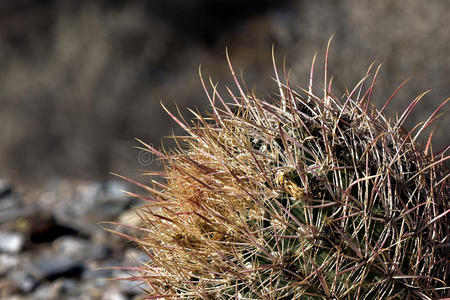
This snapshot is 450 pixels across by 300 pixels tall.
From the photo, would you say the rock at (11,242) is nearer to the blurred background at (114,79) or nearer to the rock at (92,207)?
the blurred background at (114,79)

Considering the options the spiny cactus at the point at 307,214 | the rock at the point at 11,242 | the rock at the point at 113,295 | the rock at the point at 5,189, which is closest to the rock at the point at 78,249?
the rock at the point at 11,242

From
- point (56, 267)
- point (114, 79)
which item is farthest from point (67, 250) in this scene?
point (114, 79)

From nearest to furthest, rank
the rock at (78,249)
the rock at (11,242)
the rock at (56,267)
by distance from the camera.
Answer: the rock at (56,267) < the rock at (78,249) < the rock at (11,242)

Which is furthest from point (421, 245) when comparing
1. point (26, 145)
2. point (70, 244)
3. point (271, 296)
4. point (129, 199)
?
point (26, 145)

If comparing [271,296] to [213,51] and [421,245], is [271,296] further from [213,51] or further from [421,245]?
[213,51]

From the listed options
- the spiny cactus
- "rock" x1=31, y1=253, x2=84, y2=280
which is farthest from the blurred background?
the spiny cactus

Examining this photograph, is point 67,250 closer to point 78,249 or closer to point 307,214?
point 78,249
